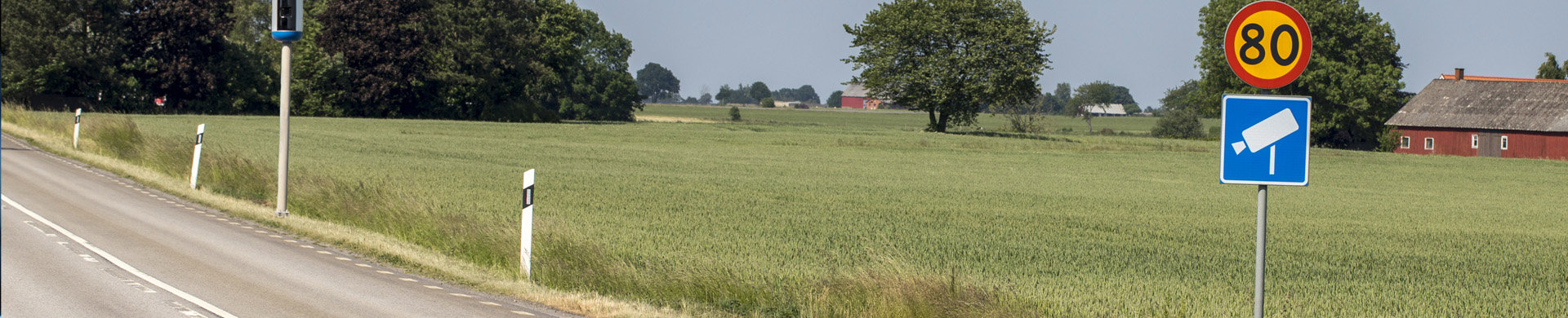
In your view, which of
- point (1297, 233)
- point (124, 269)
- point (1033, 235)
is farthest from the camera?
point (1297, 233)

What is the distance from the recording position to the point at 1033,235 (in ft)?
54.4

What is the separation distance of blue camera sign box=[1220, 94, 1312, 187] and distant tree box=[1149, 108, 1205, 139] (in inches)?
3635

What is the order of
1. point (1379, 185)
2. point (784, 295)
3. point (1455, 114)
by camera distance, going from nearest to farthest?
point (784, 295) → point (1379, 185) → point (1455, 114)

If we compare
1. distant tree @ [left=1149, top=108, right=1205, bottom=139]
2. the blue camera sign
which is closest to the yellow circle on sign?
the blue camera sign

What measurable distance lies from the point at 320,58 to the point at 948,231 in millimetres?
66495

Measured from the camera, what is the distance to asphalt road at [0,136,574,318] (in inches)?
346

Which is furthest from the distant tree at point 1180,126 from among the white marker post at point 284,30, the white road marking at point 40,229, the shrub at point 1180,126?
the white road marking at point 40,229

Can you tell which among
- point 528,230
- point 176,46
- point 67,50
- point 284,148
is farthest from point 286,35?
point 176,46

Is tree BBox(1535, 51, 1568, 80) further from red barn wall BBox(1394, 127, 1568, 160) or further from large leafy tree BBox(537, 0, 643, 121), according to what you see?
large leafy tree BBox(537, 0, 643, 121)

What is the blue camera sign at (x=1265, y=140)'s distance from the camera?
6469mm

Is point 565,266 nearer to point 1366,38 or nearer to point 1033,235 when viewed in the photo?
point 1033,235

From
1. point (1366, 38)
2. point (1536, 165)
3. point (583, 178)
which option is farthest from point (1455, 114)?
point (583, 178)

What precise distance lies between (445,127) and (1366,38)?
57703mm

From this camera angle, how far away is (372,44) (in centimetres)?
7569
